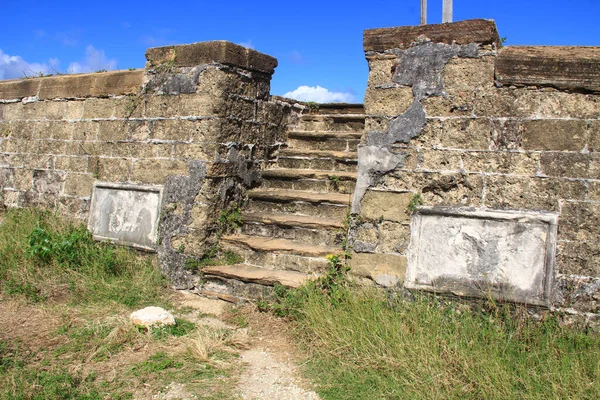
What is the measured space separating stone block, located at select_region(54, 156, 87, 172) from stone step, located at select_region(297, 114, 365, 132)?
2689 mm

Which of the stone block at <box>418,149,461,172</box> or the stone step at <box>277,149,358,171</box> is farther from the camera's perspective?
the stone step at <box>277,149,358,171</box>

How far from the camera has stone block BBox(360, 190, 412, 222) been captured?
162 inches

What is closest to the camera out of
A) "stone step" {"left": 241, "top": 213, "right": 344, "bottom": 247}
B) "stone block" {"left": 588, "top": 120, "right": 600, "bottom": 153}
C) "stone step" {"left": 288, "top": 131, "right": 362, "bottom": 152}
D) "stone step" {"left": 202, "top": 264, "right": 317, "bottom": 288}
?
"stone block" {"left": 588, "top": 120, "right": 600, "bottom": 153}

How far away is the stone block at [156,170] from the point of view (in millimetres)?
5199

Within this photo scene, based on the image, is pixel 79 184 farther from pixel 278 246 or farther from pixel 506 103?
pixel 506 103

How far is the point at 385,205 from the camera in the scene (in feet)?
13.7

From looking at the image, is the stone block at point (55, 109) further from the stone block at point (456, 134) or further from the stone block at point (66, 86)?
the stone block at point (456, 134)

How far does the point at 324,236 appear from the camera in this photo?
4.90 metres

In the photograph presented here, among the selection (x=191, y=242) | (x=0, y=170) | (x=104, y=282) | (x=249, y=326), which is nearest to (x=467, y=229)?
(x=249, y=326)

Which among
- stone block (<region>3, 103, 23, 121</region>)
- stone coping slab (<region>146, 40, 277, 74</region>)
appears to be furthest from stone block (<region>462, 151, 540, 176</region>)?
stone block (<region>3, 103, 23, 121</region>)

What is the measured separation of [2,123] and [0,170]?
673 mm

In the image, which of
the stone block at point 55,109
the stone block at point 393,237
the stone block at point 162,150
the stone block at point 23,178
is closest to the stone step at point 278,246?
the stone block at point 393,237

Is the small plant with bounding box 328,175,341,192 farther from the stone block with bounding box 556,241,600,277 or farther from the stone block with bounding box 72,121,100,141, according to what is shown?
the stone block with bounding box 72,121,100,141

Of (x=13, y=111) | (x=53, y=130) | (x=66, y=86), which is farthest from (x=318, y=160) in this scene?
(x=13, y=111)
